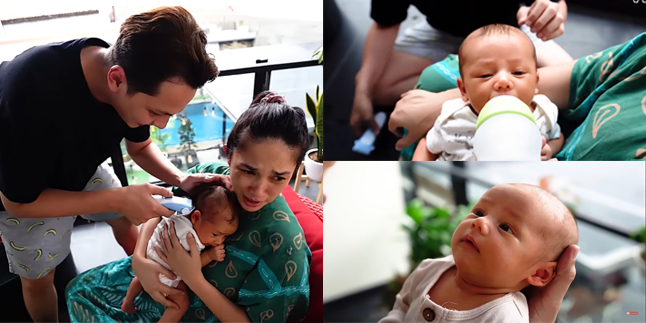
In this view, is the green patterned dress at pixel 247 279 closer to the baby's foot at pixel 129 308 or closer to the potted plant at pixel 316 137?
the baby's foot at pixel 129 308

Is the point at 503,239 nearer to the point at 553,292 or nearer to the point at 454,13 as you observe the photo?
the point at 553,292

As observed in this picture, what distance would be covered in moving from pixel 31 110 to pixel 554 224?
4.12 feet

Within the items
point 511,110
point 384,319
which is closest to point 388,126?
point 511,110

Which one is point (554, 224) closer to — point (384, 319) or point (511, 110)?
point (511, 110)

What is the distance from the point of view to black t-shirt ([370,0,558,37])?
125 centimetres

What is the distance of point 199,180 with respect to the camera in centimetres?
125

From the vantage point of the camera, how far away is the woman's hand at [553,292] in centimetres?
118

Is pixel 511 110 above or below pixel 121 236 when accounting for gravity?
above

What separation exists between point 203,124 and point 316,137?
1.01 ft

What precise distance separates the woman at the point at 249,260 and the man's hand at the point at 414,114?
0.26 metres

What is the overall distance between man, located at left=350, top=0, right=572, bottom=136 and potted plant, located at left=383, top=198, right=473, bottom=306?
311 millimetres

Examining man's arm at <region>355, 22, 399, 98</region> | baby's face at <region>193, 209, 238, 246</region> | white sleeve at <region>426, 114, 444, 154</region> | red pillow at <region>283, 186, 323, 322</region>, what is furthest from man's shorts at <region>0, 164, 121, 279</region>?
white sleeve at <region>426, 114, 444, 154</region>

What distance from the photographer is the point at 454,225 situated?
1.38 metres

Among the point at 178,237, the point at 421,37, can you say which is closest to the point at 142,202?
the point at 178,237
